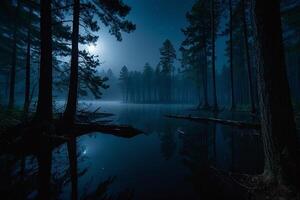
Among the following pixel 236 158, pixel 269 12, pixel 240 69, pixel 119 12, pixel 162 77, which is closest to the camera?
pixel 269 12

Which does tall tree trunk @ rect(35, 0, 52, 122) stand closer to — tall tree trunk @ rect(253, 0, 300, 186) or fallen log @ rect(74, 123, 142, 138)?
fallen log @ rect(74, 123, 142, 138)

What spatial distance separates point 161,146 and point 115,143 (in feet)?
6.49

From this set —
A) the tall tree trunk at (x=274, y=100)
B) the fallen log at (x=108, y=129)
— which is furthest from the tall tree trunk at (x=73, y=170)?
the tall tree trunk at (x=274, y=100)

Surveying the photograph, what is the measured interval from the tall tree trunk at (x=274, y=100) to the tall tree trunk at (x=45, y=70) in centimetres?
764

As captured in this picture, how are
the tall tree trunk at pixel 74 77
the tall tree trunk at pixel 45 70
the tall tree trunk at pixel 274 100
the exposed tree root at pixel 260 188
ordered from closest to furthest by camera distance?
the exposed tree root at pixel 260 188, the tall tree trunk at pixel 274 100, the tall tree trunk at pixel 45 70, the tall tree trunk at pixel 74 77

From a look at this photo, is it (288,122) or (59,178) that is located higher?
(288,122)

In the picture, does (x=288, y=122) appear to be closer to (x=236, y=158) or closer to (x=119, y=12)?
(x=236, y=158)

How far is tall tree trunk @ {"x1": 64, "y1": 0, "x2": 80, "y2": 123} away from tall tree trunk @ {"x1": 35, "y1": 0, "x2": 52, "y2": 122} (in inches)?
59.1

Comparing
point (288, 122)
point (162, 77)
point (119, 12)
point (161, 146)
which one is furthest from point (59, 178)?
point (162, 77)

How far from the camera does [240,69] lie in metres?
37.5

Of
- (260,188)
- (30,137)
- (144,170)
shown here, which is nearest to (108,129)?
(30,137)

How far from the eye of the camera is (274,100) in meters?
2.94

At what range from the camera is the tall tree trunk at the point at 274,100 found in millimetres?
2793

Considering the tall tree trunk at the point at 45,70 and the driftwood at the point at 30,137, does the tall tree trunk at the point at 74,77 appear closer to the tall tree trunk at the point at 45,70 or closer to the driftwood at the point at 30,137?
the driftwood at the point at 30,137
